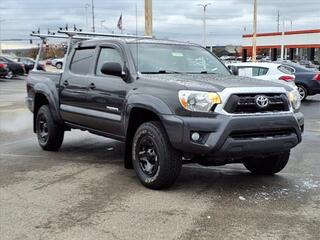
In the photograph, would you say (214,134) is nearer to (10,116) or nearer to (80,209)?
(80,209)

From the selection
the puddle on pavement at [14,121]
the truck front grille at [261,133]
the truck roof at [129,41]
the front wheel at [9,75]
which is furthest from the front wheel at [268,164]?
the front wheel at [9,75]

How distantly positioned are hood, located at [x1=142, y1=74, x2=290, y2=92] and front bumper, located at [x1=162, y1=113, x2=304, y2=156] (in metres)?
0.37

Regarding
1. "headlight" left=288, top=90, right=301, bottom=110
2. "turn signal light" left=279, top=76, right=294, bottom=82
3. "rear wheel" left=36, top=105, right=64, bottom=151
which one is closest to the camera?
"headlight" left=288, top=90, right=301, bottom=110

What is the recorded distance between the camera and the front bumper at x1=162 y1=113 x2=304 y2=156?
570cm

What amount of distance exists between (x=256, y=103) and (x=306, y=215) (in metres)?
1.36

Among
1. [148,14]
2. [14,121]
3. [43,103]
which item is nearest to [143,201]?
[43,103]

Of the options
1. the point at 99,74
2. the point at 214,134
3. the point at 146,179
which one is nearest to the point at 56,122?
the point at 99,74

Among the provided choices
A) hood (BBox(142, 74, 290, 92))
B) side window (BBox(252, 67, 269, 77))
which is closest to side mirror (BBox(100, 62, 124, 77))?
hood (BBox(142, 74, 290, 92))

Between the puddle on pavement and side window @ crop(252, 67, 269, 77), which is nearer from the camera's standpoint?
the puddle on pavement

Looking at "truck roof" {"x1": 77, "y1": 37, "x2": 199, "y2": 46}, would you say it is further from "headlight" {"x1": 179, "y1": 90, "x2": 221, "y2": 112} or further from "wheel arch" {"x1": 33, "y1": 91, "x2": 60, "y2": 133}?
"headlight" {"x1": 179, "y1": 90, "x2": 221, "y2": 112}

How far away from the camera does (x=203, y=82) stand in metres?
6.15

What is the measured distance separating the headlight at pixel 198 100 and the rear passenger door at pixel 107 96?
1.16 metres

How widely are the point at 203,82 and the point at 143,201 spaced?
1541mm

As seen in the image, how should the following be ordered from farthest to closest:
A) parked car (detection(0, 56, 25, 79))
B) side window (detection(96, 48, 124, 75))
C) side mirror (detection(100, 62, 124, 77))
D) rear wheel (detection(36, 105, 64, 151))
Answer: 1. parked car (detection(0, 56, 25, 79))
2. rear wheel (detection(36, 105, 64, 151))
3. side window (detection(96, 48, 124, 75))
4. side mirror (detection(100, 62, 124, 77))
